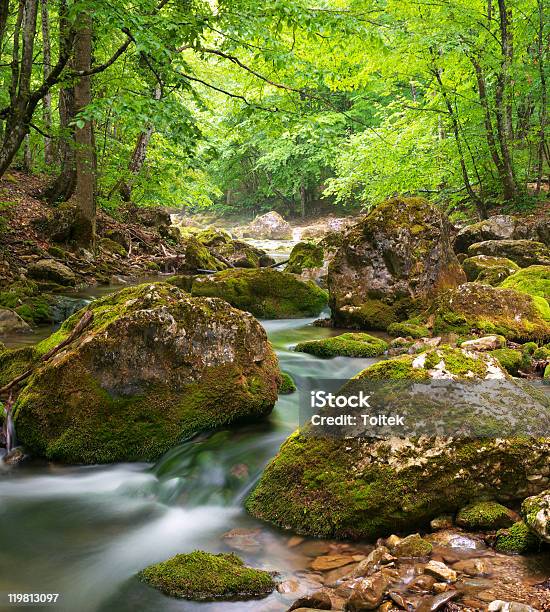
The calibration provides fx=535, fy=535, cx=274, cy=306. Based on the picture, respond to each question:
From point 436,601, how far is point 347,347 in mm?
5127

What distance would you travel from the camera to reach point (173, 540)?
11.8 feet

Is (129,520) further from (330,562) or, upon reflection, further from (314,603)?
(314,603)

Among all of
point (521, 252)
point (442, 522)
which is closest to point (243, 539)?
point (442, 522)

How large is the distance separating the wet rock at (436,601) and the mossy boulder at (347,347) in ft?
16.2

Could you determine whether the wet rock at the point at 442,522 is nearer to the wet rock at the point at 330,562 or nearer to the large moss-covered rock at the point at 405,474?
the large moss-covered rock at the point at 405,474

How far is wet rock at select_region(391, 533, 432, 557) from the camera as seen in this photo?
2840 mm

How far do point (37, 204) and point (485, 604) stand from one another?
53.5ft

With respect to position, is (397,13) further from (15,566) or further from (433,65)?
(15,566)

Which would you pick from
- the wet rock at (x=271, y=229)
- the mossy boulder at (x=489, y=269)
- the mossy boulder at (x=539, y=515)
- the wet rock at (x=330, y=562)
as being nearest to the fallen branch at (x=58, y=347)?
the wet rock at (x=330, y=562)

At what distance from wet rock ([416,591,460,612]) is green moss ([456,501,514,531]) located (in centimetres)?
74

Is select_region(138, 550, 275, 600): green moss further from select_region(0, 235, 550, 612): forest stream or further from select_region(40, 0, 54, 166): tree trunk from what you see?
select_region(40, 0, 54, 166): tree trunk

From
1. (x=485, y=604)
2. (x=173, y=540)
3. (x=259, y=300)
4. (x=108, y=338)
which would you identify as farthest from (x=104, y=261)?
(x=485, y=604)

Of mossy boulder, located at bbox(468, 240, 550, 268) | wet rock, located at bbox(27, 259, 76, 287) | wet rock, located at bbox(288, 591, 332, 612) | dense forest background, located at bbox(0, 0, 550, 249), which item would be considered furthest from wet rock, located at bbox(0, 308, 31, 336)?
mossy boulder, located at bbox(468, 240, 550, 268)

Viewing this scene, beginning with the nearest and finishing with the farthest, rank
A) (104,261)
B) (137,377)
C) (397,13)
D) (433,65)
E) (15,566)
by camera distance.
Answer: (15,566) → (137,377) → (397,13) → (433,65) → (104,261)
